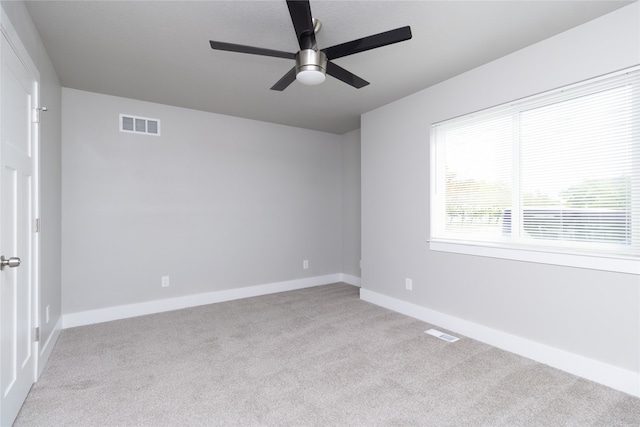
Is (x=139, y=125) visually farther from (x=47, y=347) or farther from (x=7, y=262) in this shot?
(x=7, y=262)

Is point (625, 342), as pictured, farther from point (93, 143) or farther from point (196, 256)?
point (93, 143)

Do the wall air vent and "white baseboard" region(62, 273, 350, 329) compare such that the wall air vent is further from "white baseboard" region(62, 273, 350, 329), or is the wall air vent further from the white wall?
"white baseboard" region(62, 273, 350, 329)

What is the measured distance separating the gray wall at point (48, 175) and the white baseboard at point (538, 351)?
337 cm

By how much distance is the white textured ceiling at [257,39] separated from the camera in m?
2.09

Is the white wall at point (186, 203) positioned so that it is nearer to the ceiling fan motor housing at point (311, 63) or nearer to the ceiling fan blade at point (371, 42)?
the ceiling fan motor housing at point (311, 63)

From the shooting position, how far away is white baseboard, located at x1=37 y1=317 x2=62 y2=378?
7.84 ft

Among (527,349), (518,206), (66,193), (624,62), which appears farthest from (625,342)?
(66,193)

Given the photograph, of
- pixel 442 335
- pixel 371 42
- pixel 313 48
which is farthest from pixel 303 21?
pixel 442 335

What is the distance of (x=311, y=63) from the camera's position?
6.67ft

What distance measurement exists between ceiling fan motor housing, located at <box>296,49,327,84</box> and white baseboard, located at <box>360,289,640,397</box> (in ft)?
8.37

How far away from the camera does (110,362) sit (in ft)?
8.41

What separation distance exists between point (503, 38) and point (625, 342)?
2.25m

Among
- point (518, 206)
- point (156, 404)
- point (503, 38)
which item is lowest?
point (156, 404)

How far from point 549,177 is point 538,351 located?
1.35 m
